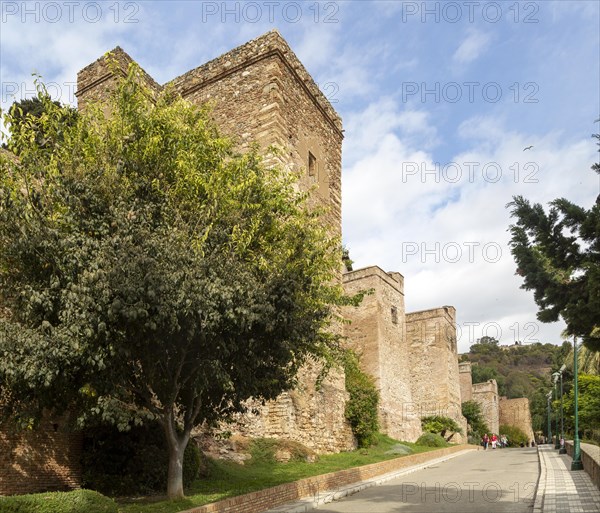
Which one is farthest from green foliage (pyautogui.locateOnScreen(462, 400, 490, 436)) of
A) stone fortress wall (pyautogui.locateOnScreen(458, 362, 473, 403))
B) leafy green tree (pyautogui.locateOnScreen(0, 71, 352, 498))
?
leafy green tree (pyautogui.locateOnScreen(0, 71, 352, 498))

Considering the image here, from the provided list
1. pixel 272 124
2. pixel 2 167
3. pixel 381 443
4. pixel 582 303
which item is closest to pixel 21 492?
pixel 2 167

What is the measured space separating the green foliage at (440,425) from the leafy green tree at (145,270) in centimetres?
2994

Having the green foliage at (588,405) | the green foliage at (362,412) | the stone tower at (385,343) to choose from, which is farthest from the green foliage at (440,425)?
the green foliage at (362,412)

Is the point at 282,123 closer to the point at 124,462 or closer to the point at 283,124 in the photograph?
the point at 283,124

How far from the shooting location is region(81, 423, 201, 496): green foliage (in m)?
12.1

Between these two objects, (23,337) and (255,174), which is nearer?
(23,337)

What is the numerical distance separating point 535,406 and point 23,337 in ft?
247

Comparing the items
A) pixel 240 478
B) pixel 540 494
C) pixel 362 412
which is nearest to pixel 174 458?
pixel 240 478

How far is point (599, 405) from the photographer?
37.5 metres

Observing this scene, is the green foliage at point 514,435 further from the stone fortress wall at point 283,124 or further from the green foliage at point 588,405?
the stone fortress wall at point 283,124

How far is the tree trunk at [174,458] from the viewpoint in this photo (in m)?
10.9

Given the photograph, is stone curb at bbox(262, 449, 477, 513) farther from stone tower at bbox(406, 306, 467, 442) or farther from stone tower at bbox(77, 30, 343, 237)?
stone tower at bbox(406, 306, 467, 442)

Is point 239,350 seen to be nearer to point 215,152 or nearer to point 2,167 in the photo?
point 215,152

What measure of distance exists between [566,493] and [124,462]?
9.84 metres
